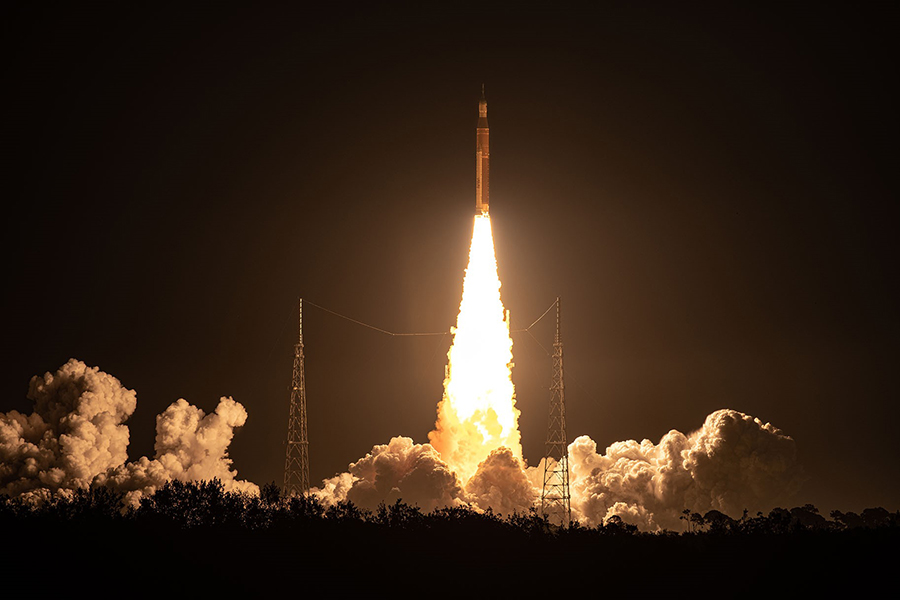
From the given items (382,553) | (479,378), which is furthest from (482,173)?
(382,553)

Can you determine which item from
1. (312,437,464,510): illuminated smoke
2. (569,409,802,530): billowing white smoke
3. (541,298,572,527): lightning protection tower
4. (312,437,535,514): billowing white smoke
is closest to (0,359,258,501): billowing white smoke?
(312,437,464,510): illuminated smoke

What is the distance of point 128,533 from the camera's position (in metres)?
70.4

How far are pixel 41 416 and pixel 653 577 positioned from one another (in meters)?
47.1

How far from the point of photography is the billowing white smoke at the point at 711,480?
102 m

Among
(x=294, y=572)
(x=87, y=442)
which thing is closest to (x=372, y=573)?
(x=294, y=572)

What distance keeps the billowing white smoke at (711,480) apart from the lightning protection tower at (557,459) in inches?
76.1

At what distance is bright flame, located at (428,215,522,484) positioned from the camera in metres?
105

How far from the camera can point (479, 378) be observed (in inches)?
4195

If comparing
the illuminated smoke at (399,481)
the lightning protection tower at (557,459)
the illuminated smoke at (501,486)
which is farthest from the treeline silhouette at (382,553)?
the illuminated smoke at (501,486)

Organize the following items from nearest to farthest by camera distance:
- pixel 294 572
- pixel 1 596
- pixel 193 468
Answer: pixel 1 596, pixel 294 572, pixel 193 468

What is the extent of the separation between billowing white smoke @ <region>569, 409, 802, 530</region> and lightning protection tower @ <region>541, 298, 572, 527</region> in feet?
6.34

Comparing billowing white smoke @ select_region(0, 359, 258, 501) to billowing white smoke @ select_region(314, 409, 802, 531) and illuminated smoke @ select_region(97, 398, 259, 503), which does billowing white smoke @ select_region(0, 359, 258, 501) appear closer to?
illuminated smoke @ select_region(97, 398, 259, 503)

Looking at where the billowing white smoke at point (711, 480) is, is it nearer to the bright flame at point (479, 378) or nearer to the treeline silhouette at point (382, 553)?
the bright flame at point (479, 378)

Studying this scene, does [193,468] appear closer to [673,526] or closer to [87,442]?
[87,442]
